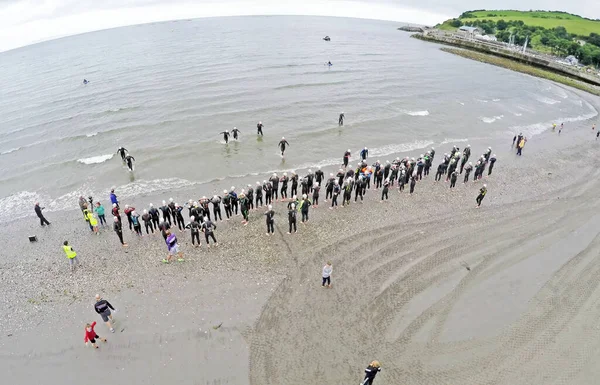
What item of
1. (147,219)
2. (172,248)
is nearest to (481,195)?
(172,248)

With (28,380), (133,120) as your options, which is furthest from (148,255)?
(133,120)

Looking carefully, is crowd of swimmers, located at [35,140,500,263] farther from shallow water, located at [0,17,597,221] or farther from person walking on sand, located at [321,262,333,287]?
shallow water, located at [0,17,597,221]

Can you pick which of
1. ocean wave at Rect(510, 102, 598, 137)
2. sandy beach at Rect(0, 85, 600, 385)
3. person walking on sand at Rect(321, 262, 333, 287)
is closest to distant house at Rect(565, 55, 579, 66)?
ocean wave at Rect(510, 102, 598, 137)

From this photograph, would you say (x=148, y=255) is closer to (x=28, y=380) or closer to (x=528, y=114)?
(x=28, y=380)

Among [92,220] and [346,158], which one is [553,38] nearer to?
[346,158]

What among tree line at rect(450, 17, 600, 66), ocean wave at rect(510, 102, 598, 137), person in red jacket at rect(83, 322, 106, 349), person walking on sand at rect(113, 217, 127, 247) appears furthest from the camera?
tree line at rect(450, 17, 600, 66)

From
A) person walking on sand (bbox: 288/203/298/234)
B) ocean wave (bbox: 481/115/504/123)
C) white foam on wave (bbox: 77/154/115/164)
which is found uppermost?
ocean wave (bbox: 481/115/504/123)
